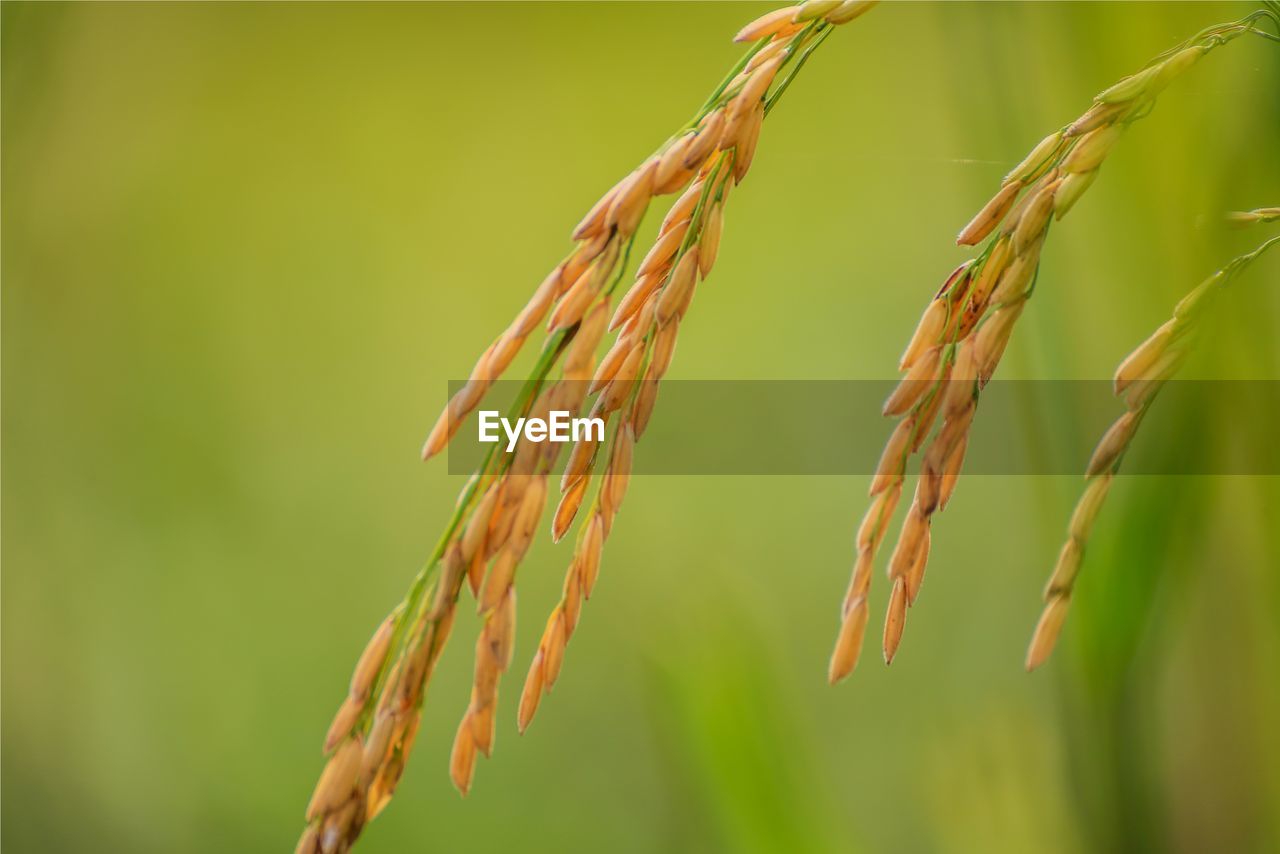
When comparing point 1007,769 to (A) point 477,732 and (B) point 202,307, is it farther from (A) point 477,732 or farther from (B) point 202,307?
(B) point 202,307

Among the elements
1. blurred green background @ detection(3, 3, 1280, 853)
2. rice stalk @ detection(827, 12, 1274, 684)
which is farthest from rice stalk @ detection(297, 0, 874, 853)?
blurred green background @ detection(3, 3, 1280, 853)

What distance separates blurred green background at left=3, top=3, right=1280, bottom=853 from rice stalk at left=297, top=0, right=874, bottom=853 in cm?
Answer: 28

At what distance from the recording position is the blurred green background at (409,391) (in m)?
0.57

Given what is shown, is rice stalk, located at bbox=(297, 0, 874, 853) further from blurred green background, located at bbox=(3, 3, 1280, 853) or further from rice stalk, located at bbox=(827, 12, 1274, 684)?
blurred green background, located at bbox=(3, 3, 1280, 853)

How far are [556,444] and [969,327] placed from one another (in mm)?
119

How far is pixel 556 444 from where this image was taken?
0.74 ft

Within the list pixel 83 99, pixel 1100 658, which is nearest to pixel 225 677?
pixel 83 99

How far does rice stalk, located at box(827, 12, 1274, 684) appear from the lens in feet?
0.78

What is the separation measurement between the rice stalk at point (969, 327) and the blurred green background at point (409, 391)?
0.26m

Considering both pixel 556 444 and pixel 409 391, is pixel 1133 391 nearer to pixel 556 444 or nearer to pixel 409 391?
pixel 556 444

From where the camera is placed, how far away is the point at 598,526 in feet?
0.84

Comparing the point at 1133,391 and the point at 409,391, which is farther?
the point at 409,391

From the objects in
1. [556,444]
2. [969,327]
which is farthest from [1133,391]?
[556,444]

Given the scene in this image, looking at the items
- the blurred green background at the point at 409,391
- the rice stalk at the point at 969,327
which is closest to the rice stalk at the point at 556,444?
the rice stalk at the point at 969,327
